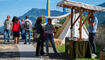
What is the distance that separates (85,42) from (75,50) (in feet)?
1.69

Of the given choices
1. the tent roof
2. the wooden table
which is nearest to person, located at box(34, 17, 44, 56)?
the tent roof

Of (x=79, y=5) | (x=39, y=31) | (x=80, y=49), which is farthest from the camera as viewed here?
Answer: (x=39, y=31)

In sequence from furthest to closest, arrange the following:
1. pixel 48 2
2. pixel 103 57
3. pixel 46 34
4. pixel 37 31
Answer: pixel 48 2, pixel 46 34, pixel 37 31, pixel 103 57

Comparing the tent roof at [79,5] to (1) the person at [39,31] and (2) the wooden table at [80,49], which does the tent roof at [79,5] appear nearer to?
(1) the person at [39,31]

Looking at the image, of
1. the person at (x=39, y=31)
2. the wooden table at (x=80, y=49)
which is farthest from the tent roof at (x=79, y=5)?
the wooden table at (x=80, y=49)

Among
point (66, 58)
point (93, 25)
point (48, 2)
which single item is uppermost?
point (48, 2)

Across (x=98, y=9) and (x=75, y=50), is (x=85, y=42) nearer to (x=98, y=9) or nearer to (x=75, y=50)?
(x=75, y=50)

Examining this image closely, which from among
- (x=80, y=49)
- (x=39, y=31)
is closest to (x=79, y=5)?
(x=80, y=49)

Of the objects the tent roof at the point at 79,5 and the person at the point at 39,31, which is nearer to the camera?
the tent roof at the point at 79,5

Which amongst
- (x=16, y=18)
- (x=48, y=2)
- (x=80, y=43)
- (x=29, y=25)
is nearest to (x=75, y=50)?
(x=80, y=43)

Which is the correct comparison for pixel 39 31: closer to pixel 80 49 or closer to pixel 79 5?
pixel 80 49

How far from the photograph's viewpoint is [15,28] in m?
15.4

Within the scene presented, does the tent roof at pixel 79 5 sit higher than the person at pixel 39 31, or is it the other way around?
the tent roof at pixel 79 5

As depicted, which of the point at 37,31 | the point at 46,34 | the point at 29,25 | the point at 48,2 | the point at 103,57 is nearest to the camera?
the point at 103,57
